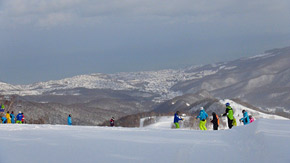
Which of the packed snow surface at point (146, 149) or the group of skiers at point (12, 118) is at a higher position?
the group of skiers at point (12, 118)

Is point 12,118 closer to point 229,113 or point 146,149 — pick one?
point 229,113

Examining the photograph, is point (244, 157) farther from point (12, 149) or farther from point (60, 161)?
point (12, 149)

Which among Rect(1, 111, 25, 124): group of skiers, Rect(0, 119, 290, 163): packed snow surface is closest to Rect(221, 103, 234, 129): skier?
Rect(0, 119, 290, 163): packed snow surface

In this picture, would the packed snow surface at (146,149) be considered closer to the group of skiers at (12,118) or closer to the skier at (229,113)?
the skier at (229,113)

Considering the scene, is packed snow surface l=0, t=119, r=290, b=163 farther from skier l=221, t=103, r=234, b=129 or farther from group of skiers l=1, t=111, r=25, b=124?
group of skiers l=1, t=111, r=25, b=124

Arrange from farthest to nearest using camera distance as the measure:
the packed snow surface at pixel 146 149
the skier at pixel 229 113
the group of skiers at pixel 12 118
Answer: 1. the group of skiers at pixel 12 118
2. the skier at pixel 229 113
3. the packed snow surface at pixel 146 149

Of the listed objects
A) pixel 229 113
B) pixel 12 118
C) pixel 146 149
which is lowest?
pixel 146 149

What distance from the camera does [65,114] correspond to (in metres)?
175

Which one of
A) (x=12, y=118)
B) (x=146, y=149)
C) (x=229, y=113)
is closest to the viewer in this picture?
(x=146, y=149)

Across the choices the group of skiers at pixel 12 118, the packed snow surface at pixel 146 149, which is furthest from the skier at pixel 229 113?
the group of skiers at pixel 12 118

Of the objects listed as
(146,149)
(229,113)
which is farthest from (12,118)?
(146,149)

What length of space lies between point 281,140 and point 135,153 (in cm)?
484

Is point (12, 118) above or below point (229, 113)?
below

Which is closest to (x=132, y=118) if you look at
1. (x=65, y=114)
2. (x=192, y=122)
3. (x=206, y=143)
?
(x=65, y=114)
